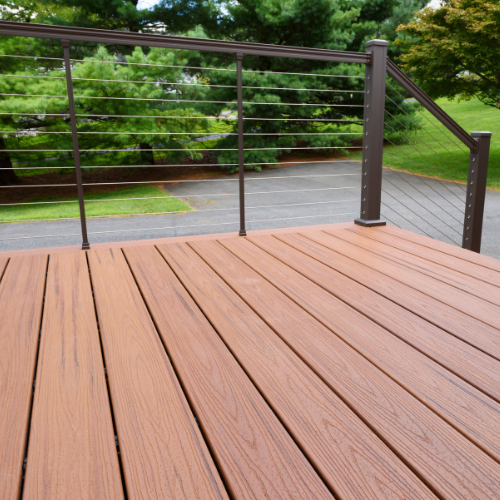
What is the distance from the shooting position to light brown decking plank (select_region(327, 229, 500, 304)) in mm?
1509

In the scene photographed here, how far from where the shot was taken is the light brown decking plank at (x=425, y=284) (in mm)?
1342

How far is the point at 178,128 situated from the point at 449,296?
22.8ft

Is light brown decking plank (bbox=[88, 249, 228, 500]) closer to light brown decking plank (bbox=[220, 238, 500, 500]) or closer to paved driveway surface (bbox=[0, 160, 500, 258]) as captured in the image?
light brown decking plank (bbox=[220, 238, 500, 500])

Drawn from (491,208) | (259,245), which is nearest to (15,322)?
(259,245)

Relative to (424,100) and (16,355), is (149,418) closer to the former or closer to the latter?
(16,355)

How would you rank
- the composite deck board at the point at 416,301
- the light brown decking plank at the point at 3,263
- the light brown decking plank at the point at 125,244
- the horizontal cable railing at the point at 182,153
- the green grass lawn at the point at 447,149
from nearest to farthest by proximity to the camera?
the composite deck board at the point at 416,301 → the light brown decking plank at the point at 3,263 → the light brown decking plank at the point at 125,244 → the horizontal cable railing at the point at 182,153 → the green grass lawn at the point at 447,149

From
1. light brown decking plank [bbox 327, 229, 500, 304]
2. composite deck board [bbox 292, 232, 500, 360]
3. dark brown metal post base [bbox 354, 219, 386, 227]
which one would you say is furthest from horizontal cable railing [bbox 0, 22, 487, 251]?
composite deck board [bbox 292, 232, 500, 360]

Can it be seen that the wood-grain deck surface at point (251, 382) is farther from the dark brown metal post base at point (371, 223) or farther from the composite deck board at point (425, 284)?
the dark brown metal post base at point (371, 223)

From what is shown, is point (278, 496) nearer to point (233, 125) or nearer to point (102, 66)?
point (102, 66)

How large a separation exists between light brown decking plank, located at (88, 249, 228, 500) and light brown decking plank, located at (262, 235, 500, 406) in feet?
2.07

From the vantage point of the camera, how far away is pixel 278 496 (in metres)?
0.69

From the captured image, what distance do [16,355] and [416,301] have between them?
1.20 meters

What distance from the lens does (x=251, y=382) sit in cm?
100

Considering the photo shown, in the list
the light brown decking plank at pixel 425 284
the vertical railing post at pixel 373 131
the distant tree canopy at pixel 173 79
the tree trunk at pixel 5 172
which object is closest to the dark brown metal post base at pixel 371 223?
the vertical railing post at pixel 373 131
